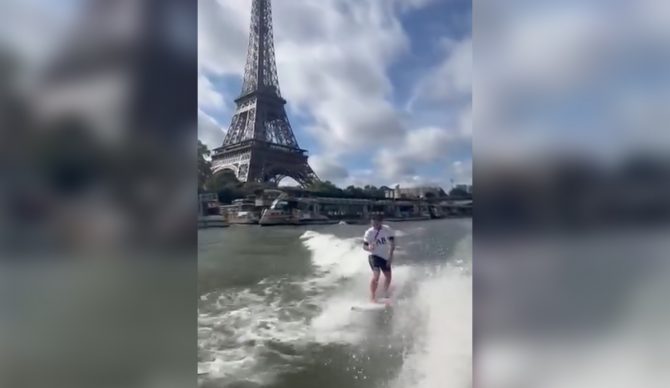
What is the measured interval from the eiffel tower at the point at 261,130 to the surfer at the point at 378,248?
13.8 inches

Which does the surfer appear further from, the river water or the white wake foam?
the white wake foam

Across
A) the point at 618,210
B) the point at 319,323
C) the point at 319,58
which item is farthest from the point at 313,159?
the point at 618,210

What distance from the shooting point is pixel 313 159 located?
5.56 feet

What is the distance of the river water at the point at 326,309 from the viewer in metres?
1.55

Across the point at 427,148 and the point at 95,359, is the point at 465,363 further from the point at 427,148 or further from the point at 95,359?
the point at 95,359

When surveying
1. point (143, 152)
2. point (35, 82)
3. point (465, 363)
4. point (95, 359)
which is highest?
point (35, 82)

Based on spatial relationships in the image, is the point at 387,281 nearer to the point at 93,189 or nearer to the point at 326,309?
the point at 326,309

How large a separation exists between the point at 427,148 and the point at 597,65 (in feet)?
2.31

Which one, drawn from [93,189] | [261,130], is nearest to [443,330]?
[261,130]

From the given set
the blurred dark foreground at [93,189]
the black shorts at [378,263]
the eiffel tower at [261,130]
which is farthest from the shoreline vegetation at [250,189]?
the blurred dark foreground at [93,189]

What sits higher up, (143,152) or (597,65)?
(597,65)

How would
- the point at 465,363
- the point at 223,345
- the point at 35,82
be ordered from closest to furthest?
the point at 35,82, the point at 465,363, the point at 223,345

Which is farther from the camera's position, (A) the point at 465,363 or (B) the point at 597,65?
(A) the point at 465,363

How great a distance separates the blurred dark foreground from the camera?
92 cm
